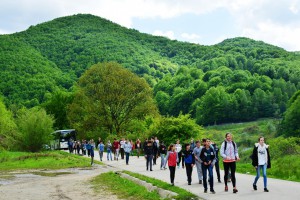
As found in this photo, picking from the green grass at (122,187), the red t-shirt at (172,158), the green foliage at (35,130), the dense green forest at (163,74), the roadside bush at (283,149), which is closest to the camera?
the green grass at (122,187)

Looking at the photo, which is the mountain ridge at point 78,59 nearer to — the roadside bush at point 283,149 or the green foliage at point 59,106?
the green foliage at point 59,106

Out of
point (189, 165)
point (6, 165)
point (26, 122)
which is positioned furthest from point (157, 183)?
point (26, 122)

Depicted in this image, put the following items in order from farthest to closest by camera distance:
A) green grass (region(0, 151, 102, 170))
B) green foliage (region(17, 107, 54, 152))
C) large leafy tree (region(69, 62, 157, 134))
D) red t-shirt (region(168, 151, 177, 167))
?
large leafy tree (region(69, 62, 157, 134)), green foliage (region(17, 107, 54, 152)), green grass (region(0, 151, 102, 170)), red t-shirt (region(168, 151, 177, 167))

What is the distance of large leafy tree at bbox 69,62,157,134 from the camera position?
190ft


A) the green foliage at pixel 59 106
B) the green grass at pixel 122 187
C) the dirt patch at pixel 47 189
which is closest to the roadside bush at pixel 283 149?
the green grass at pixel 122 187

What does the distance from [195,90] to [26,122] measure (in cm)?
9960

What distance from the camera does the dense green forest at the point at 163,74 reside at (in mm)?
128375

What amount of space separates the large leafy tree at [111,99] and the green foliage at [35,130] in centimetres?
766

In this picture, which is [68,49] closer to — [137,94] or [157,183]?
[137,94]

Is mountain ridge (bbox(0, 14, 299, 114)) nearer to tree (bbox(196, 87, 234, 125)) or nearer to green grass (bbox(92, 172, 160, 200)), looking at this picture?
tree (bbox(196, 87, 234, 125))

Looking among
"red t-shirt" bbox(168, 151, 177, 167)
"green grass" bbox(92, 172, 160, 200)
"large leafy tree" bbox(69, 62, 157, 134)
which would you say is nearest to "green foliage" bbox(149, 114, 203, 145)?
"green grass" bbox(92, 172, 160, 200)

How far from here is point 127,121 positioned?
59.3 m

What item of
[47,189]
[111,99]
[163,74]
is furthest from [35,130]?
[163,74]

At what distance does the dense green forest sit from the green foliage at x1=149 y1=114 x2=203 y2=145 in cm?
6198
